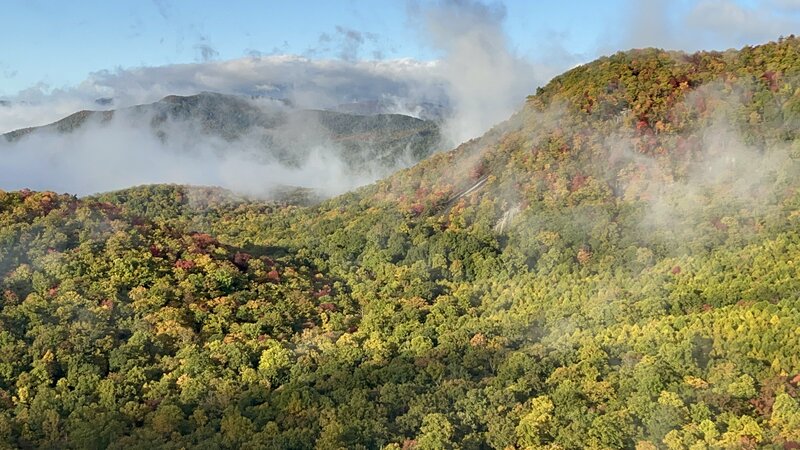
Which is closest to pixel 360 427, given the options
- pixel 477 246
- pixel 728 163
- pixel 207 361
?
pixel 207 361

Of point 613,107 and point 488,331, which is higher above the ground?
point 613,107

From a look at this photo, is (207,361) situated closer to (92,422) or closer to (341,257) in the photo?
(92,422)

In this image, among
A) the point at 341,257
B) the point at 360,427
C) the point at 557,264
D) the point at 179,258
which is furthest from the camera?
the point at 341,257

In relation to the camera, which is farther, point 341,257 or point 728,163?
point 341,257

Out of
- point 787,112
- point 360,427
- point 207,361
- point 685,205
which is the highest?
point 787,112

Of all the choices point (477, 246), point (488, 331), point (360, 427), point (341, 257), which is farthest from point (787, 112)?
point (360, 427)

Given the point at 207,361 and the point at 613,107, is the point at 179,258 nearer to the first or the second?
the point at 207,361

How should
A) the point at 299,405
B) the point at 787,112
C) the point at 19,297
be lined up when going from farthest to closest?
the point at 787,112
the point at 19,297
the point at 299,405
